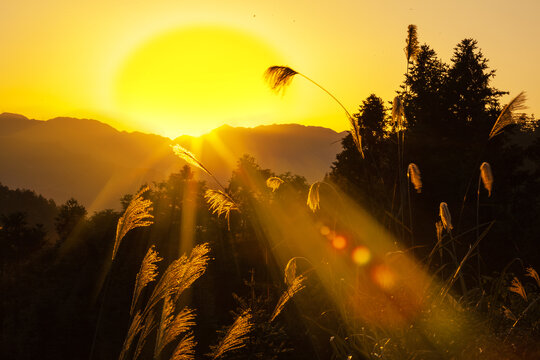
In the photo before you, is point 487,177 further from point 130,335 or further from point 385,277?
point 130,335

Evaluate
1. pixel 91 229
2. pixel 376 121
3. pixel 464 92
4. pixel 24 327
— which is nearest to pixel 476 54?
pixel 464 92

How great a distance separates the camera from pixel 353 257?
4.40 m

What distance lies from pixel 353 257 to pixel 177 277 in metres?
2.72

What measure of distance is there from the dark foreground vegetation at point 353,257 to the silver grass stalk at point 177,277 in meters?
0.03

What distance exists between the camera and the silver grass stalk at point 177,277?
1.95 metres

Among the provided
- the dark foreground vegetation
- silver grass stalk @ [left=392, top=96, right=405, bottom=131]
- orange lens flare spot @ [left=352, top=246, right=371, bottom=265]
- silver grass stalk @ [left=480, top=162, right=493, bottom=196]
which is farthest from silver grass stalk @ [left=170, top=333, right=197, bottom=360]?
silver grass stalk @ [left=392, top=96, right=405, bottom=131]

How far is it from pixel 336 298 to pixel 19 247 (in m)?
63.0

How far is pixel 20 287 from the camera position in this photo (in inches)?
1095

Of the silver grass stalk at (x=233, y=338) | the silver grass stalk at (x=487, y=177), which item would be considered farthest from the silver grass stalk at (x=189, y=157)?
the silver grass stalk at (x=487, y=177)

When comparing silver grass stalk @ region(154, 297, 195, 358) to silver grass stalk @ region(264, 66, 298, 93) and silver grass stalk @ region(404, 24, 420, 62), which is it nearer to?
silver grass stalk @ region(264, 66, 298, 93)

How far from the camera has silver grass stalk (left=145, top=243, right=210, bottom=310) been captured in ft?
6.41

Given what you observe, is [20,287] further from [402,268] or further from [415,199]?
[402,268]

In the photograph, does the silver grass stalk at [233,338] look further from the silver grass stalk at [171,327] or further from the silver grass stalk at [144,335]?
the silver grass stalk at [144,335]

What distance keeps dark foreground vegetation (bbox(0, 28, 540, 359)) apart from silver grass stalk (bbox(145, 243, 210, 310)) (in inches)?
1.1
